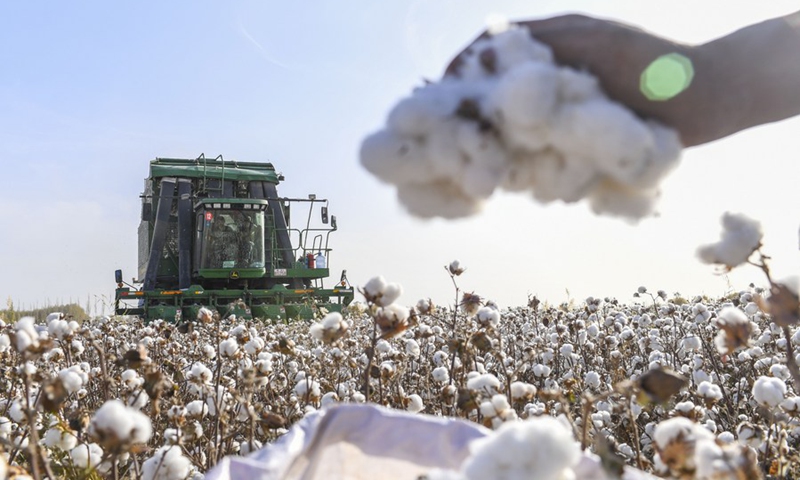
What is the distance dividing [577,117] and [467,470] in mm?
443

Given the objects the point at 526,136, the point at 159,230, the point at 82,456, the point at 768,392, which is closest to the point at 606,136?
the point at 526,136

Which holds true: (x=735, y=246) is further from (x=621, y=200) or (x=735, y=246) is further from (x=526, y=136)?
(x=526, y=136)

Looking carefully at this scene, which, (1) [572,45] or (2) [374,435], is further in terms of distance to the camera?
(2) [374,435]

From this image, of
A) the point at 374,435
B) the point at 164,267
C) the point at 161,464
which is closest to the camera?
the point at 374,435

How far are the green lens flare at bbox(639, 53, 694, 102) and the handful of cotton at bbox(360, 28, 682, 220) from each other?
0.16 feet

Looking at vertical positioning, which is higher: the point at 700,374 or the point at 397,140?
the point at 397,140

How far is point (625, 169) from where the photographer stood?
932mm

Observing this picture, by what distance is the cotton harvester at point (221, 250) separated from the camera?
14422mm

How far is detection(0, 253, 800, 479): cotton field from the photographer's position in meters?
1.10

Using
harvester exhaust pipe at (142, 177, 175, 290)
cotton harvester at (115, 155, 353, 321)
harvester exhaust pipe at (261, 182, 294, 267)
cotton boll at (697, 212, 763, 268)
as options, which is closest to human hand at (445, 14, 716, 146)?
cotton boll at (697, 212, 763, 268)

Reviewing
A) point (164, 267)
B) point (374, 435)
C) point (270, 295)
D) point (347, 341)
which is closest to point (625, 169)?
point (374, 435)

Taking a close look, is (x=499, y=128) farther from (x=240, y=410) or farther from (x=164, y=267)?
(x=164, y=267)

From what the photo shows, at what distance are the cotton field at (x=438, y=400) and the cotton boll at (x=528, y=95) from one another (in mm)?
364

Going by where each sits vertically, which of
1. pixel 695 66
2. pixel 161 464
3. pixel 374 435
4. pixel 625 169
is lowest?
pixel 161 464
